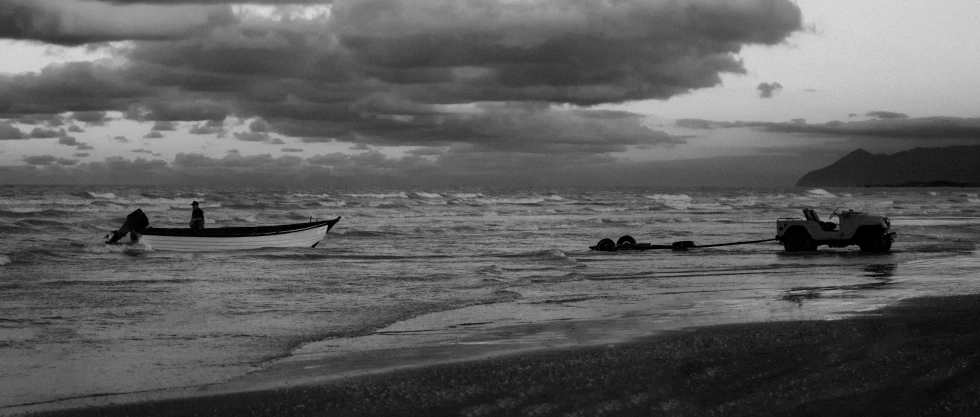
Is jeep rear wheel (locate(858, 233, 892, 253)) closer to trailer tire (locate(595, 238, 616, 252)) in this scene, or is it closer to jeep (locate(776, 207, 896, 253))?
jeep (locate(776, 207, 896, 253))

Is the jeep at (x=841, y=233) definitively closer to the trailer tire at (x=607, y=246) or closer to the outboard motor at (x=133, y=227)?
the trailer tire at (x=607, y=246)

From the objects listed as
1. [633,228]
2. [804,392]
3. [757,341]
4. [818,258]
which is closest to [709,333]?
[757,341]

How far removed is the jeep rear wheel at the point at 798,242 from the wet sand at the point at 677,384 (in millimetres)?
16245

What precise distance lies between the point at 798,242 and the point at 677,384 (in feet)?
62.4

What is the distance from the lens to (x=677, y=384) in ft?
22.7

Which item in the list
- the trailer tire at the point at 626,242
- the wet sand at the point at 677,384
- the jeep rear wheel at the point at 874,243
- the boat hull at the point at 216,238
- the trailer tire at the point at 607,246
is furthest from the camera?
the boat hull at the point at 216,238

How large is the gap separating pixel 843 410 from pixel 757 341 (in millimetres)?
2610

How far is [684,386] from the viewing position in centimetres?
685

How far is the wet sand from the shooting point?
629cm

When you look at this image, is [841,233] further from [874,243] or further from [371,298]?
[371,298]

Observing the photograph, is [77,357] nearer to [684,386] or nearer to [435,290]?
[684,386]

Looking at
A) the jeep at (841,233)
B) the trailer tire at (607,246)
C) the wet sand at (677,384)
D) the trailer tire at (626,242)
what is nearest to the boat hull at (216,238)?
the trailer tire at (607,246)

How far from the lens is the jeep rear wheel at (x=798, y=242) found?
80.4 feet

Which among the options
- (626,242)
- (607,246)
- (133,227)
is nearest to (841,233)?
(626,242)
